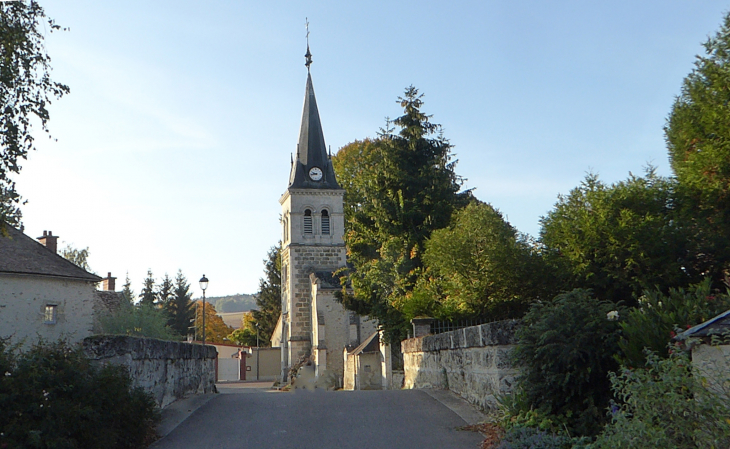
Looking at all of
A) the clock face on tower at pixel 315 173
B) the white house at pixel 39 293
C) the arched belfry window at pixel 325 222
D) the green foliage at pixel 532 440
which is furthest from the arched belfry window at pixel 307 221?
the green foliage at pixel 532 440

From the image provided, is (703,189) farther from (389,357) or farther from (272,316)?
(272,316)

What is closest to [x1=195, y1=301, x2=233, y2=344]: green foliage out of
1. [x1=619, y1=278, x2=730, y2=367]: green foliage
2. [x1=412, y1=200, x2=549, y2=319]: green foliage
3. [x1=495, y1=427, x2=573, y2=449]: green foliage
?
[x1=412, y1=200, x2=549, y2=319]: green foliage

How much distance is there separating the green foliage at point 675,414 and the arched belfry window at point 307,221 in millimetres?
39120

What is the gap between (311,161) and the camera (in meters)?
45.6

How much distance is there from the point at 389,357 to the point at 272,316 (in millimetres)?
37051

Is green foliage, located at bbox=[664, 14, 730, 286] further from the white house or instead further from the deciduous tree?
the deciduous tree

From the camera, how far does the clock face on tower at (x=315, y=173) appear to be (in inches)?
1775

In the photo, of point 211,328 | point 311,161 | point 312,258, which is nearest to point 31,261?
point 312,258

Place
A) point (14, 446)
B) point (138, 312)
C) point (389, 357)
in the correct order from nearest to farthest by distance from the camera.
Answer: point (14, 446), point (389, 357), point (138, 312)

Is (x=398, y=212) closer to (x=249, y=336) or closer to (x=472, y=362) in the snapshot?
(x=472, y=362)

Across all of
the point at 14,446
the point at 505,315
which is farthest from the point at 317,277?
the point at 14,446

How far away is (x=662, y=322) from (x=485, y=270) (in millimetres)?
9329

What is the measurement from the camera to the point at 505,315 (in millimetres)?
16250

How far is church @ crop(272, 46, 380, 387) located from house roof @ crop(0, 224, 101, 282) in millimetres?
16168
